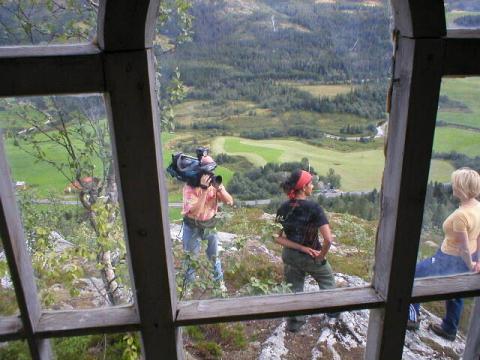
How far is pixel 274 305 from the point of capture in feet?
4.10

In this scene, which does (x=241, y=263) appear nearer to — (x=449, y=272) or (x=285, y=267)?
(x=285, y=267)

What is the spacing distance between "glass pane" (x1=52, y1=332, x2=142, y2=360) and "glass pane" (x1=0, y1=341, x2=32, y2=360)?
8 centimetres

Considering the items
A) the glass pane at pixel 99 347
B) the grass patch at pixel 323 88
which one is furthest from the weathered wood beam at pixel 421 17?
the glass pane at pixel 99 347

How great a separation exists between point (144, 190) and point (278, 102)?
44 centimetres

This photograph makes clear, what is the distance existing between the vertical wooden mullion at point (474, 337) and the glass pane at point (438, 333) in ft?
0.11

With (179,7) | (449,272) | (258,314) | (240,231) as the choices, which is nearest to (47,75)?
(179,7)

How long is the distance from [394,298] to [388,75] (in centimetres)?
64

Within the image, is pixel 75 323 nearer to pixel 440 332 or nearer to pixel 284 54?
pixel 284 54

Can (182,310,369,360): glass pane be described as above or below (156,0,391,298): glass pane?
below

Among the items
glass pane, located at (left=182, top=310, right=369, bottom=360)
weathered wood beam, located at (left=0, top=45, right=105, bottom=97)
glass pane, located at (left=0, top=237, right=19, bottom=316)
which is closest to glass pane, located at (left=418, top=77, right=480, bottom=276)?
glass pane, located at (left=182, top=310, right=369, bottom=360)

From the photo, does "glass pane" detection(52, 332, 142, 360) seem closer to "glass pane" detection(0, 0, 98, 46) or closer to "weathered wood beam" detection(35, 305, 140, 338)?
"weathered wood beam" detection(35, 305, 140, 338)

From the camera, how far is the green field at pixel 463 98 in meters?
1.15

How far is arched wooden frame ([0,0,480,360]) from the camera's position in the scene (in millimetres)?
941

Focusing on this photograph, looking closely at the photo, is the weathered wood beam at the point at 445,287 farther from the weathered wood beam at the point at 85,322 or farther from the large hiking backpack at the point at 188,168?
the weathered wood beam at the point at 85,322
